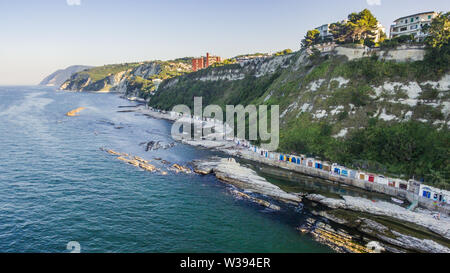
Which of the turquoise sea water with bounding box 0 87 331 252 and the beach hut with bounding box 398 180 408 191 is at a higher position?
the beach hut with bounding box 398 180 408 191

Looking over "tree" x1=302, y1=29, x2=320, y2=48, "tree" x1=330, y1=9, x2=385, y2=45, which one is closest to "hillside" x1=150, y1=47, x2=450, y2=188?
"tree" x1=330, y1=9, x2=385, y2=45

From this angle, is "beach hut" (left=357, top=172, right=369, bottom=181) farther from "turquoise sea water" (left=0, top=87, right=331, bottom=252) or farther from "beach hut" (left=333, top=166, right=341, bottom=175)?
"turquoise sea water" (left=0, top=87, right=331, bottom=252)

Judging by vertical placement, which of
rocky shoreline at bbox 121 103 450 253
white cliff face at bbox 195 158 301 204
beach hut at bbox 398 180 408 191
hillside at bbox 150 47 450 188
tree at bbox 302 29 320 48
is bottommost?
rocky shoreline at bbox 121 103 450 253

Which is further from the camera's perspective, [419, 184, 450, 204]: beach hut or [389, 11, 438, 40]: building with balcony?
[389, 11, 438, 40]: building with balcony

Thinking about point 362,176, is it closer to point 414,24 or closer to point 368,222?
point 368,222

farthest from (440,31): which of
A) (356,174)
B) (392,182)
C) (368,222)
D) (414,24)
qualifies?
(368,222)

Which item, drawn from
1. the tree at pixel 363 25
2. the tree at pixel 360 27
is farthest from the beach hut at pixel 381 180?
the tree at pixel 363 25
